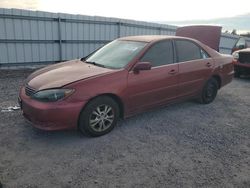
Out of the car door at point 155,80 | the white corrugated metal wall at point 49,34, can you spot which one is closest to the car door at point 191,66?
the car door at point 155,80

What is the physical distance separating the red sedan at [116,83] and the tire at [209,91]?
0.06 m

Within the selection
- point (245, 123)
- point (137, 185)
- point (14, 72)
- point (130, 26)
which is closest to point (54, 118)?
point (137, 185)

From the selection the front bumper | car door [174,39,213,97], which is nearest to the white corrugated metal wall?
the front bumper

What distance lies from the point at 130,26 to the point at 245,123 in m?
8.03

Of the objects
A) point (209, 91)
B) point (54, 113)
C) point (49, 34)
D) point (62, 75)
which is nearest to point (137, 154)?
point (54, 113)

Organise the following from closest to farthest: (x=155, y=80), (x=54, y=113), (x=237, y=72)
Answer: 1. (x=54, y=113)
2. (x=155, y=80)
3. (x=237, y=72)

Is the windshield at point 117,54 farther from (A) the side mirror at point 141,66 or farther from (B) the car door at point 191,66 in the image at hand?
(B) the car door at point 191,66

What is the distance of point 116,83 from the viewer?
3.83 m

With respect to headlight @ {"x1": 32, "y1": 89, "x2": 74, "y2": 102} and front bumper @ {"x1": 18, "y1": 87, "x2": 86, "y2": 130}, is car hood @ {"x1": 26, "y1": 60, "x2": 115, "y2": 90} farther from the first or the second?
front bumper @ {"x1": 18, "y1": 87, "x2": 86, "y2": 130}

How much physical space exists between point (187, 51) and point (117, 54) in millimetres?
1563

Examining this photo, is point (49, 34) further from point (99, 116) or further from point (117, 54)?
point (99, 116)

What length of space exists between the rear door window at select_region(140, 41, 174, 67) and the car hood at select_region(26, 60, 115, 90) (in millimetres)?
819

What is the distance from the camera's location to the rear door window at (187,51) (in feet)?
16.0

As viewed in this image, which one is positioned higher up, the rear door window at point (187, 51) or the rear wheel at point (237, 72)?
the rear door window at point (187, 51)
